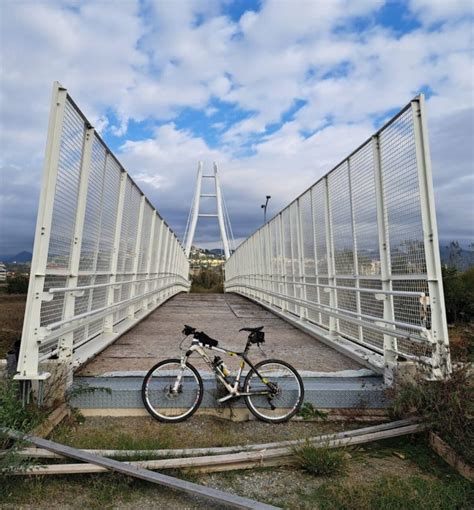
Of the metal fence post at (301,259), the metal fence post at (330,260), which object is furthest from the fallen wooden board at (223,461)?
the metal fence post at (301,259)

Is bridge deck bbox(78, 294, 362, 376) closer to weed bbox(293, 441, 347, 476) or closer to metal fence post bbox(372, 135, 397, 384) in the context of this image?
metal fence post bbox(372, 135, 397, 384)

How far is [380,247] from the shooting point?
4570 mm

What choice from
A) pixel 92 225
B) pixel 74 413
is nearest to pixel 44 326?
pixel 74 413

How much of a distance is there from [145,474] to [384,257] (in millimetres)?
3122

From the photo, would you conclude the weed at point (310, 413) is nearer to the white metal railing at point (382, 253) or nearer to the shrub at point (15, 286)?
the white metal railing at point (382, 253)

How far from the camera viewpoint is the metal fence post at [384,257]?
4191mm

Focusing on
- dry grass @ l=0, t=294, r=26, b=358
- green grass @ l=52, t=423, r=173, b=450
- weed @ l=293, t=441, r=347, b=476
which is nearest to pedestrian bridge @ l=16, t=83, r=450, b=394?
green grass @ l=52, t=423, r=173, b=450

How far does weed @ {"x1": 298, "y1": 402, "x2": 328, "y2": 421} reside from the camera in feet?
12.2

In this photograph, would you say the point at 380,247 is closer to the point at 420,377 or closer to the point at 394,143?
the point at 394,143

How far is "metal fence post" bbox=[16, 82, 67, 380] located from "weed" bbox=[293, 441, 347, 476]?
2.07m

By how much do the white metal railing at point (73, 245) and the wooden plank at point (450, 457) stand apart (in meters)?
3.06

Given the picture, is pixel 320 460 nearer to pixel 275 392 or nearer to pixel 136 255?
pixel 275 392

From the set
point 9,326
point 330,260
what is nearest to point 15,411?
point 330,260

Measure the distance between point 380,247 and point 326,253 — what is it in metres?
2.03
